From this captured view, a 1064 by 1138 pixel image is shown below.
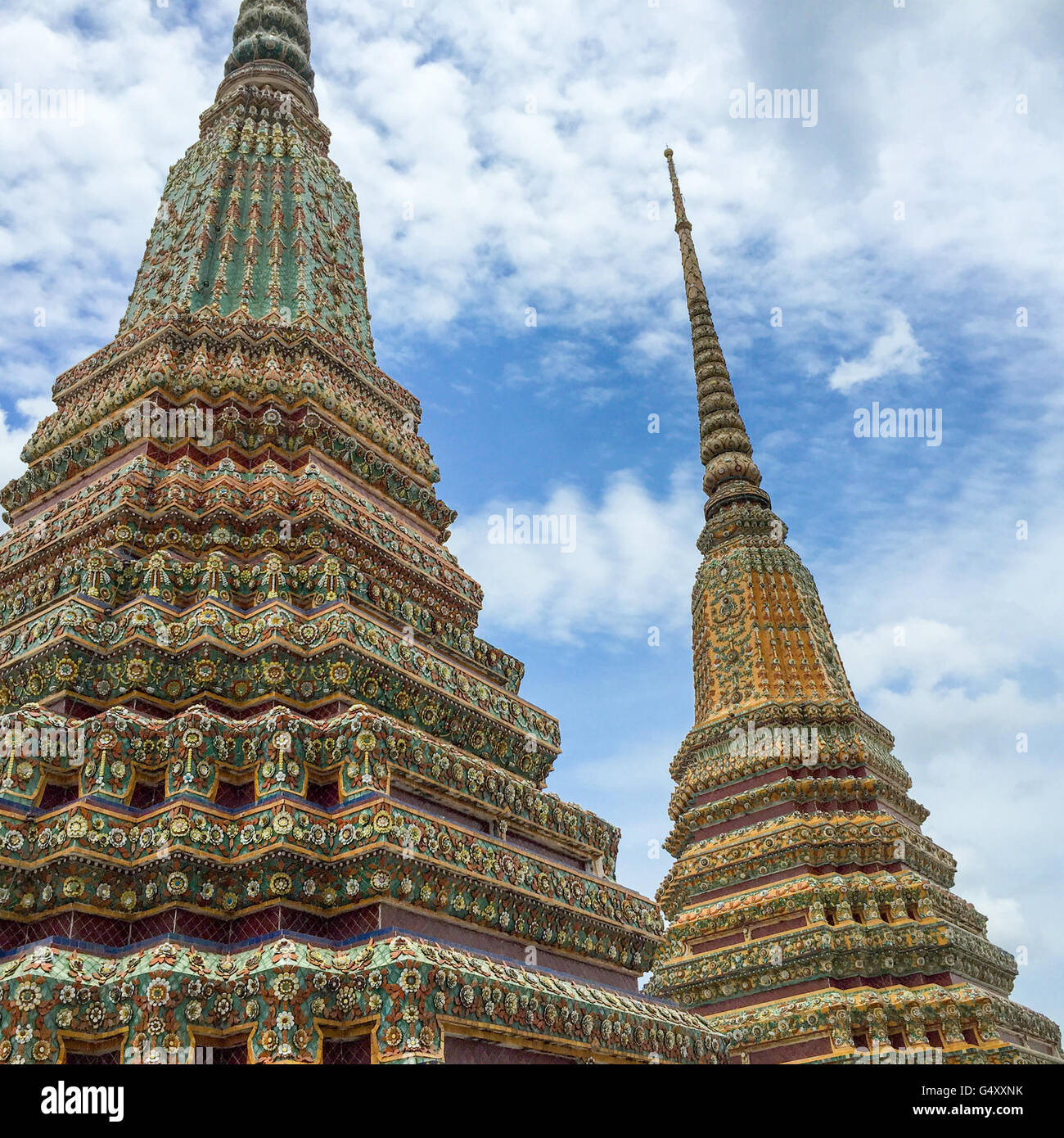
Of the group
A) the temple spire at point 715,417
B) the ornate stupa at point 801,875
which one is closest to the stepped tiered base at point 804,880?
the ornate stupa at point 801,875

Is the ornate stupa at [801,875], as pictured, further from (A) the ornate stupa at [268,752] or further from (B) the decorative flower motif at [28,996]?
(B) the decorative flower motif at [28,996]

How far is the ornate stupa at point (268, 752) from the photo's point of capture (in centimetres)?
702

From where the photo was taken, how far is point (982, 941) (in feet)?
56.2

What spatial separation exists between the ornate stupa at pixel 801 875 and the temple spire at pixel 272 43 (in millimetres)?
12812

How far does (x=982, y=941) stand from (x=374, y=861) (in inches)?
530

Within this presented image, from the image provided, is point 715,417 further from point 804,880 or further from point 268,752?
point 268,752

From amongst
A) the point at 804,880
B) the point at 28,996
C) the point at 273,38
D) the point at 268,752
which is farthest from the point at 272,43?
the point at 804,880

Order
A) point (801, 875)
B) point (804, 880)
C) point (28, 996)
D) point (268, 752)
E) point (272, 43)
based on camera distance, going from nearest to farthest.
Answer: point (28, 996) < point (268, 752) < point (804, 880) < point (801, 875) < point (272, 43)

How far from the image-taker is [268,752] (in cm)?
820

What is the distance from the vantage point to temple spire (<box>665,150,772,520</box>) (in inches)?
964

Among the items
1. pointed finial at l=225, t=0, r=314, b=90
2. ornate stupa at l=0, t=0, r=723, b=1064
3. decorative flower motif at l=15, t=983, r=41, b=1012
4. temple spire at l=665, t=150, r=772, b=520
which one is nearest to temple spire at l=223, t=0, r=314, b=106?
pointed finial at l=225, t=0, r=314, b=90

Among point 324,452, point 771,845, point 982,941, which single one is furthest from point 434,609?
point 982,941

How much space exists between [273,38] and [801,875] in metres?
16.1
